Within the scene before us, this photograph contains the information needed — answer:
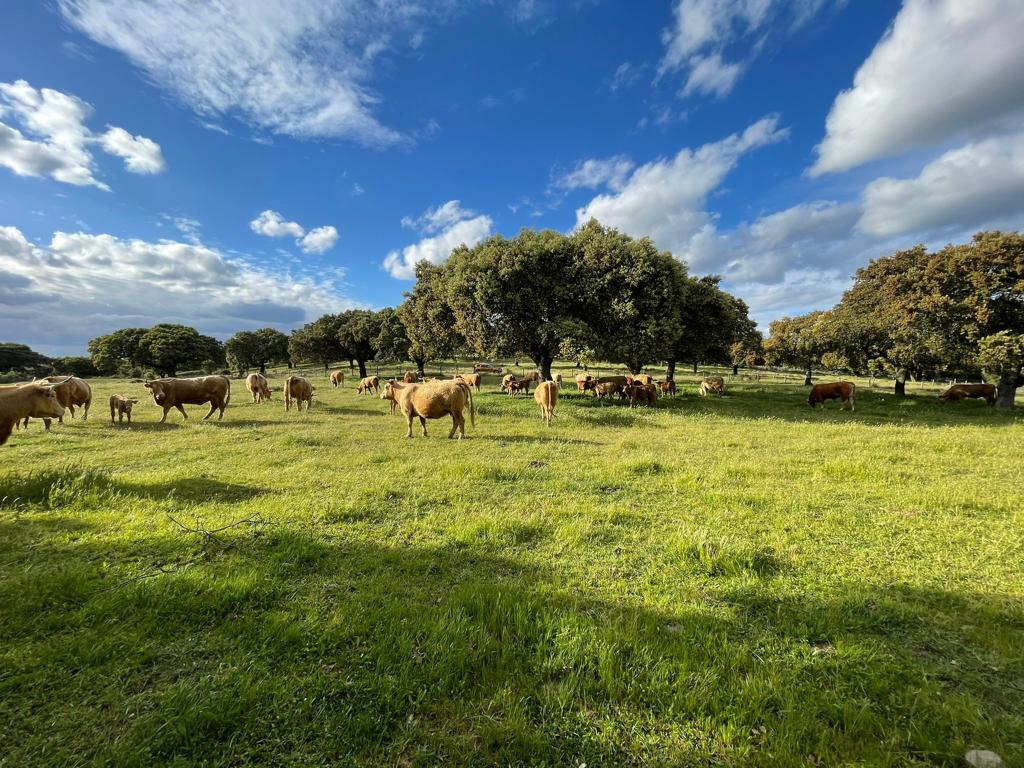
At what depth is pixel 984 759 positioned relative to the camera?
2.30 metres

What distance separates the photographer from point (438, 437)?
12.9m

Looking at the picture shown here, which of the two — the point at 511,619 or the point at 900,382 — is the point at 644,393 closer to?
the point at 900,382

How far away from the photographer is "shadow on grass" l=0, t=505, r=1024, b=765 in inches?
95.7

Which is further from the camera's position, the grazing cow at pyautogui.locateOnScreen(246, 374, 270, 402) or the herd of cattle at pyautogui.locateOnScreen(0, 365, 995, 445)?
the grazing cow at pyautogui.locateOnScreen(246, 374, 270, 402)

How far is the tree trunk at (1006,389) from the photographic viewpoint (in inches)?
754

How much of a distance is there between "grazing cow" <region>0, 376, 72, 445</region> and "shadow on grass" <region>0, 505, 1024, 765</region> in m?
6.22

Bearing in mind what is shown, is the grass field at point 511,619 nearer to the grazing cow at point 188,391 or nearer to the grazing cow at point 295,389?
the grazing cow at point 188,391

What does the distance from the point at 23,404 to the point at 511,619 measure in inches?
474

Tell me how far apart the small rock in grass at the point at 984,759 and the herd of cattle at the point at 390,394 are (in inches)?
443

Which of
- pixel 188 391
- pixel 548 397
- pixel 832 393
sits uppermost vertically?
pixel 188 391

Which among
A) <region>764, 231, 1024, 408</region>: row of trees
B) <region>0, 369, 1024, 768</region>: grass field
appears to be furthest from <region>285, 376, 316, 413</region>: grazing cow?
<region>764, 231, 1024, 408</region>: row of trees

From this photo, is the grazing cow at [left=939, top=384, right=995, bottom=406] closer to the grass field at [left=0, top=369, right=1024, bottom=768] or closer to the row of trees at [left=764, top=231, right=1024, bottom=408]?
the row of trees at [left=764, top=231, right=1024, bottom=408]

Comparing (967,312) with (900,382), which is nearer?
(967,312)

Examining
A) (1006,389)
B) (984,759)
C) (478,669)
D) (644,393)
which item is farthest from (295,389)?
(1006,389)
